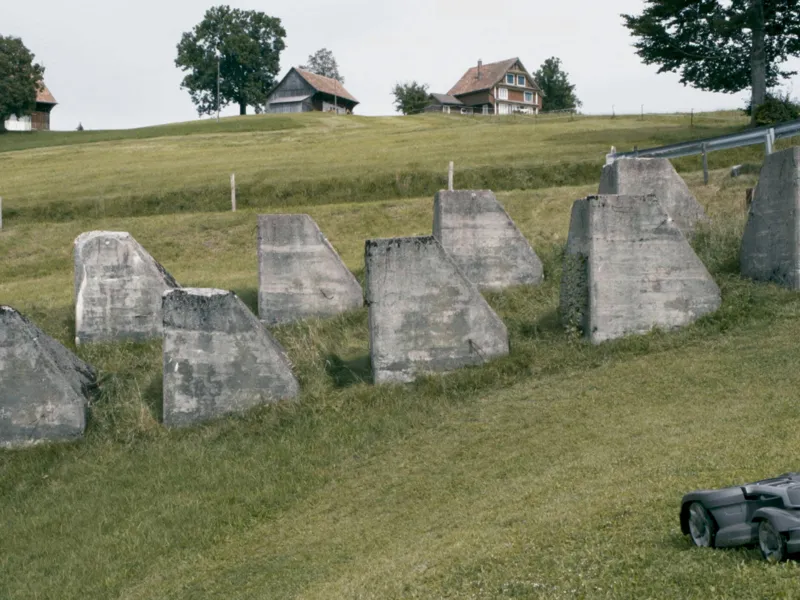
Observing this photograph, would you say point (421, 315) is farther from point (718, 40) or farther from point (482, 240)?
point (718, 40)

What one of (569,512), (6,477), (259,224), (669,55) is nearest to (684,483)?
(569,512)

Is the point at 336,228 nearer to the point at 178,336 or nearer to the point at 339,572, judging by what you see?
the point at 178,336

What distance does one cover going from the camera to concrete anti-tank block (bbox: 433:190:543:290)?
17.6 meters

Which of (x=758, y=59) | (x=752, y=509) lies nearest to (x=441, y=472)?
(x=752, y=509)

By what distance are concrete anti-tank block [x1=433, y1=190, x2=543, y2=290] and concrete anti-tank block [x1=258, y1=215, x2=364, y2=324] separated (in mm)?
2420

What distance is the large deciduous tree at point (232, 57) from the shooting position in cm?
9231

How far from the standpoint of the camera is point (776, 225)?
1412cm

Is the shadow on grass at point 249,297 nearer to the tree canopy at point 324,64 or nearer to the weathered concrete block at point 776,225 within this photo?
the weathered concrete block at point 776,225

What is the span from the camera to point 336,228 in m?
26.4

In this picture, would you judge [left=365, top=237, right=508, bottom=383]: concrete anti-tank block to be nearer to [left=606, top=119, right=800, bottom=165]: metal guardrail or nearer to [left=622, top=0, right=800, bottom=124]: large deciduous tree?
[left=606, top=119, right=800, bottom=165]: metal guardrail

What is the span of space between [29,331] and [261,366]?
11.7 feet

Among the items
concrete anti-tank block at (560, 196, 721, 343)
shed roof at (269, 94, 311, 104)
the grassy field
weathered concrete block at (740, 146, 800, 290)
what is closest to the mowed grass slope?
the grassy field

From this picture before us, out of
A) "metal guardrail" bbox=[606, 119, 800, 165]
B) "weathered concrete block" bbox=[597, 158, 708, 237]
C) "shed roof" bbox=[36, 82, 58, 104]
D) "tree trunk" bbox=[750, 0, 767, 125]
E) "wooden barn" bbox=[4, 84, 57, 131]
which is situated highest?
"shed roof" bbox=[36, 82, 58, 104]

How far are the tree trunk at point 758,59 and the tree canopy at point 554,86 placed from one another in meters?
58.9
